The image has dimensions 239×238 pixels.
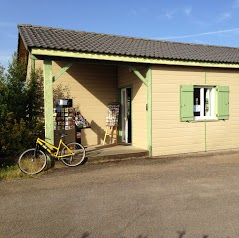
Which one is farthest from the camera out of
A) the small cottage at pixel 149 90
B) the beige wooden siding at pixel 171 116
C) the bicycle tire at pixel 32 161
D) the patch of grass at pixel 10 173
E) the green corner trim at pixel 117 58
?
the beige wooden siding at pixel 171 116

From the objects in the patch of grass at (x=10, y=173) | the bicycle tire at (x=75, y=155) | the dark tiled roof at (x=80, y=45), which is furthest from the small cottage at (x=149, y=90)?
the patch of grass at (x=10, y=173)

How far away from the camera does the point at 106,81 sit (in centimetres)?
1073

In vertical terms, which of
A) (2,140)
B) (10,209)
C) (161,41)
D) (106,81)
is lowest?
(10,209)

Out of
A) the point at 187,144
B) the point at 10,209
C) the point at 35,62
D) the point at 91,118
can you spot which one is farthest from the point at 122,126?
the point at 10,209

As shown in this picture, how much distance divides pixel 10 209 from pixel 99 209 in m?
1.44

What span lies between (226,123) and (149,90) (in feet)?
10.8

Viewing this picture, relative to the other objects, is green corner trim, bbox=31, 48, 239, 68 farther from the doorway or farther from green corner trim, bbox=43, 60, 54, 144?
the doorway

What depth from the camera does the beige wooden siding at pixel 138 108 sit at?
8.90 meters

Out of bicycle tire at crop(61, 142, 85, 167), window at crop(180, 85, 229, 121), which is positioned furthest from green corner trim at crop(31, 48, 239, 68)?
bicycle tire at crop(61, 142, 85, 167)

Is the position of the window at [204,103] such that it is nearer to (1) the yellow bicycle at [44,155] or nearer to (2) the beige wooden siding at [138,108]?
(2) the beige wooden siding at [138,108]

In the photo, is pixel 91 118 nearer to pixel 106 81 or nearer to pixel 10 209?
pixel 106 81

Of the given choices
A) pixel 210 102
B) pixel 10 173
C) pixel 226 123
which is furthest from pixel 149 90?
pixel 10 173

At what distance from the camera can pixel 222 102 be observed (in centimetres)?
956

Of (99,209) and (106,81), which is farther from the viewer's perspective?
(106,81)
